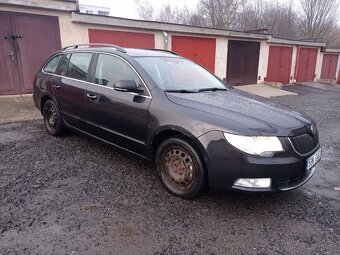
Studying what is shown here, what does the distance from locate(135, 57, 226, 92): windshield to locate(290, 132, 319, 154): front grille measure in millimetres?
1376

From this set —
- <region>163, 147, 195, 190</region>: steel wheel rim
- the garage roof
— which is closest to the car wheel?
<region>163, 147, 195, 190</region>: steel wheel rim

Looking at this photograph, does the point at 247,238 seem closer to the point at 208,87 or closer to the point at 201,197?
the point at 201,197

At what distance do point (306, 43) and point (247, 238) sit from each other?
20.2m

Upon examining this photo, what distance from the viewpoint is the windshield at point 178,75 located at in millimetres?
3617

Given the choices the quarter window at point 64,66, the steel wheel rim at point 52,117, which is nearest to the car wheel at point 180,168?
the quarter window at point 64,66

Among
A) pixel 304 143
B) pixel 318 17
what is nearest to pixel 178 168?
pixel 304 143

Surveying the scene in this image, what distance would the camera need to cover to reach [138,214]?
2.92m

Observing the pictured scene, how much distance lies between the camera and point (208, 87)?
395 centimetres

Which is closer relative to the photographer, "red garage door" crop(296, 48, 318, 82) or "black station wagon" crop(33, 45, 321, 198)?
"black station wagon" crop(33, 45, 321, 198)

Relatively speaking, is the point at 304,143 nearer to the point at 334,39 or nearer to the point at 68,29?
the point at 68,29

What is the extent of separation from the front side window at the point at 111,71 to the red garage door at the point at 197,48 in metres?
8.60

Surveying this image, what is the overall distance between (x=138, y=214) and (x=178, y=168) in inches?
26.2

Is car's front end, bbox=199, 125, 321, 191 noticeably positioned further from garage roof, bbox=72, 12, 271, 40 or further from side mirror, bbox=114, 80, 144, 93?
garage roof, bbox=72, 12, 271, 40

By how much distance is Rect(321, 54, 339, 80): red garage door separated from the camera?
22438mm
